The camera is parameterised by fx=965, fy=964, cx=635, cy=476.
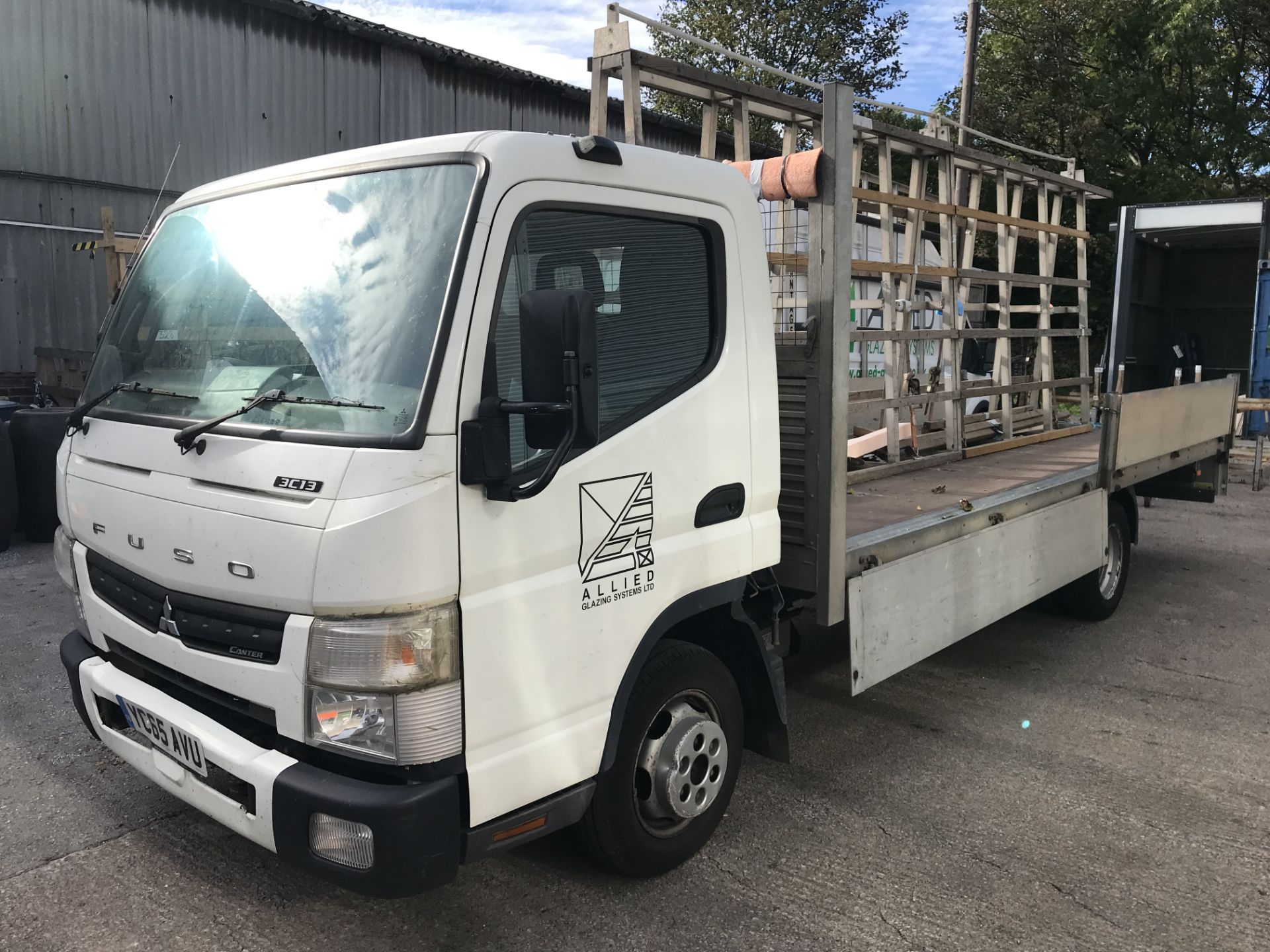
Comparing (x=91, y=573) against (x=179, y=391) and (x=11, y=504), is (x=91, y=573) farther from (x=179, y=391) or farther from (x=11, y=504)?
(x=11, y=504)

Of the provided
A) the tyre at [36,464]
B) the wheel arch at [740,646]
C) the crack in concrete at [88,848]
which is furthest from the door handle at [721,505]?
the tyre at [36,464]

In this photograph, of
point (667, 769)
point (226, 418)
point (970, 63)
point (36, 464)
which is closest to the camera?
point (226, 418)

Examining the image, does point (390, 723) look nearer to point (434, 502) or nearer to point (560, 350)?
point (434, 502)

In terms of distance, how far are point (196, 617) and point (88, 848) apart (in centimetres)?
138

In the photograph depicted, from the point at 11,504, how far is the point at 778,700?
6.96m

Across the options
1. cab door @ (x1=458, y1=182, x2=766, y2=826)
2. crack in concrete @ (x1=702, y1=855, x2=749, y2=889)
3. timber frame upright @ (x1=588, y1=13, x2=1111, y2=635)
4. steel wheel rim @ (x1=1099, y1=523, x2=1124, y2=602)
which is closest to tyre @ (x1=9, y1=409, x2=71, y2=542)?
timber frame upright @ (x1=588, y1=13, x2=1111, y2=635)

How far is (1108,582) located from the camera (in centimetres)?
618

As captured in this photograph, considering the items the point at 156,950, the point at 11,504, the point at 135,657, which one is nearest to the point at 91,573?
the point at 135,657

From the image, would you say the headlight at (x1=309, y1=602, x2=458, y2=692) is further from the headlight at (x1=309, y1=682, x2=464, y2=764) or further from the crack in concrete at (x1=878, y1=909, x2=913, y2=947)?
the crack in concrete at (x1=878, y1=909, x2=913, y2=947)

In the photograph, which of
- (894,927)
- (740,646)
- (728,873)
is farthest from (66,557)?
(894,927)

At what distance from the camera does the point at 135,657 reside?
9.39 ft

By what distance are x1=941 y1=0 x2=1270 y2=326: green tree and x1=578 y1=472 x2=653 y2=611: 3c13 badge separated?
24.0 metres

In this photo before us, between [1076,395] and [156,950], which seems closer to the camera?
[156,950]

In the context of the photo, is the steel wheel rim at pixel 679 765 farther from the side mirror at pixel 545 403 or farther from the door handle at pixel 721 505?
the side mirror at pixel 545 403
